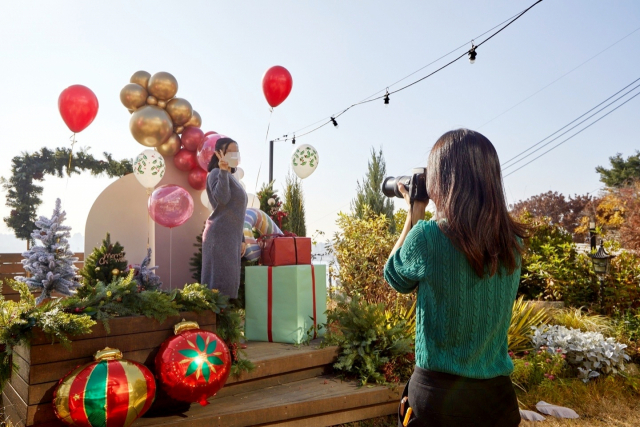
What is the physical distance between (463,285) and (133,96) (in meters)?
5.53

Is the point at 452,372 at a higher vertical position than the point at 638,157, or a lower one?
lower

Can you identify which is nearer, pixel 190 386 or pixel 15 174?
pixel 190 386

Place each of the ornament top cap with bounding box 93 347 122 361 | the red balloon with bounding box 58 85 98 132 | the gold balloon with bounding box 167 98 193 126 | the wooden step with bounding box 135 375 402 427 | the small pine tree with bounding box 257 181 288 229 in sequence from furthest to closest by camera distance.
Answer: the small pine tree with bounding box 257 181 288 229
the gold balloon with bounding box 167 98 193 126
the red balloon with bounding box 58 85 98 132
the wooden step with bounding box 135 375 402 427
the ornament top cap with bounding box 93 347 122 361

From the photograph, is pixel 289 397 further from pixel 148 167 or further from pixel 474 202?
pixel 148 167

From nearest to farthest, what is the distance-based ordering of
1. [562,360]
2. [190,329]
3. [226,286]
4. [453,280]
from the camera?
[453,280], [190,329], [226,286], [562,360]

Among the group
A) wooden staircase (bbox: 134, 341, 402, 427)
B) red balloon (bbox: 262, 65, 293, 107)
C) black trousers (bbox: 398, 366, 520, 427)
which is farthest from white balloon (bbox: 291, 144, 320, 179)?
black trousers (bbox: 398, 366, 520, 427)

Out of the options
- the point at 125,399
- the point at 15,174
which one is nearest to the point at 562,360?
the point at 125,399

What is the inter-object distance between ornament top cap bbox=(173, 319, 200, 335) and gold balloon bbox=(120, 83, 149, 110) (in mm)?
3786

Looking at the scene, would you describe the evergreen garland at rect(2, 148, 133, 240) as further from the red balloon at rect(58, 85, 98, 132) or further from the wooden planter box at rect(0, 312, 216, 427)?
the wooden planter box at rect(0, 312, 216, 427)

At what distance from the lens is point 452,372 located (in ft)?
4.27

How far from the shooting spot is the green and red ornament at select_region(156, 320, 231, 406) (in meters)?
2.80

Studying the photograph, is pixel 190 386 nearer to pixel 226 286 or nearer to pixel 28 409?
pixel 28 409

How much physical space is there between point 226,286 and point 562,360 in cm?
324

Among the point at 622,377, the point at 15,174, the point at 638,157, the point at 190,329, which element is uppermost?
the point at 638,157
